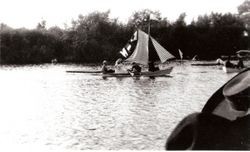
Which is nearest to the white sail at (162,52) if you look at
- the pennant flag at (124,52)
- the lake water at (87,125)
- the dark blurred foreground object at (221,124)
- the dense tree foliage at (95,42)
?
the dense tree foliage at (95,42)

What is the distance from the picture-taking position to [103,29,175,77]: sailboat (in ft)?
47.8

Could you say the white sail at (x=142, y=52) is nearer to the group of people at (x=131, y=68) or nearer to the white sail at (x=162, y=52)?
the white sail at (x=162, y=52)

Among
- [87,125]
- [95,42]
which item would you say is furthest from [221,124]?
[95,42]

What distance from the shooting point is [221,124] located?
6.04 ft

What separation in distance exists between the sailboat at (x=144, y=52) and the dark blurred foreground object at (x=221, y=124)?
11618mm

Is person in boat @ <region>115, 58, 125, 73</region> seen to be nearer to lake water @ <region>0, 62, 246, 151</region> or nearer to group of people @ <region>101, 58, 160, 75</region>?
group of people @ <region>101, 58, 160, 75</region>

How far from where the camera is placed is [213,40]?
970 centimetres

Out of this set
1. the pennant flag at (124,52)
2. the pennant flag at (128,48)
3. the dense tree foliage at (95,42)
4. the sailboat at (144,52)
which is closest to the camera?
the dense tree foliage at (95,42)

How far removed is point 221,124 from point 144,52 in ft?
49.0

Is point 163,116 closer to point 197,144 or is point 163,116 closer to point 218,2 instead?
point 218,2

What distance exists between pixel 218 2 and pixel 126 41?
9648 millimetres

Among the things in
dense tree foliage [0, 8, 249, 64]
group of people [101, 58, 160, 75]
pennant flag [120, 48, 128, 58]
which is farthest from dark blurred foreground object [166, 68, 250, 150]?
pennant flag [120, 48, 128, 58]

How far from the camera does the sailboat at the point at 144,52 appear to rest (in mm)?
14555

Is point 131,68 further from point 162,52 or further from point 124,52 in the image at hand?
point 162,52
